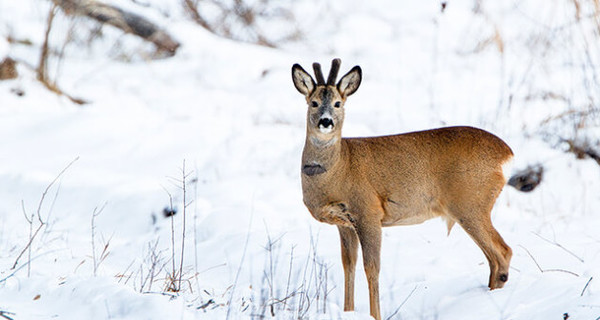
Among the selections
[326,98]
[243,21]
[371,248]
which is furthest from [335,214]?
[243,21]

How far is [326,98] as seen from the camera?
17.6 ft

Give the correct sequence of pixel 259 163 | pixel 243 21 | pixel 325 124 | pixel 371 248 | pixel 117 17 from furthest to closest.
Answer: pixel 243 21 < pixel 117 17 < pixel 259 163 < pixel 371 248 < pixel 325 124

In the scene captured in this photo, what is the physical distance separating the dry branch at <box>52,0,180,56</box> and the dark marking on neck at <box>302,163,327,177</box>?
906 centimetres

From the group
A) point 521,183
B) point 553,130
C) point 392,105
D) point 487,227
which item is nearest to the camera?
point 487,227

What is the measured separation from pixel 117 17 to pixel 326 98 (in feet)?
30.0

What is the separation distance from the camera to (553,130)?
963 cm

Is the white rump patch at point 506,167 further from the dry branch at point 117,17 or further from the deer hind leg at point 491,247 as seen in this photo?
the dry branch at point 117,17

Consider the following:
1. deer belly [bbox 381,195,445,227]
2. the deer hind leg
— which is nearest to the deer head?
deer belly [bbox 381,195,445,227]

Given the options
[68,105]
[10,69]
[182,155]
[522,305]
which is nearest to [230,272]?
[522,305]

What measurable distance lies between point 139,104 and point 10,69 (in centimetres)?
227

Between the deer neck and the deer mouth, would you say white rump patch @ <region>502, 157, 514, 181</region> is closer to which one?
the deer neck

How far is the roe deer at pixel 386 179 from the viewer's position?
5371 mm

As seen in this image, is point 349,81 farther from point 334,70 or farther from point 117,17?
point 117,17

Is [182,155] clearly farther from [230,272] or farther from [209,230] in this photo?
[230,272]
